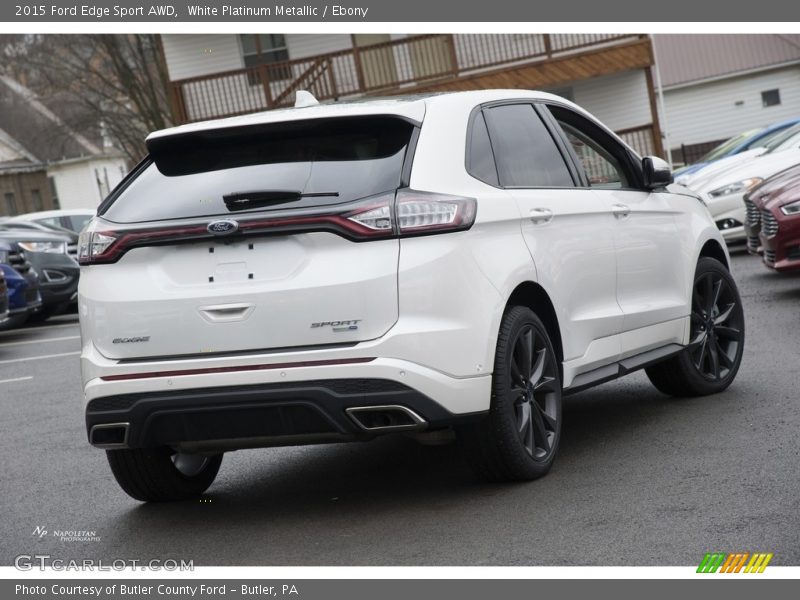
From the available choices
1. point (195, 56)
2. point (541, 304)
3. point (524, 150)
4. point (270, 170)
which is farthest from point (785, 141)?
point (195, 56)

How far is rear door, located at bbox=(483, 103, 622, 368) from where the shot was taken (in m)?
6.14

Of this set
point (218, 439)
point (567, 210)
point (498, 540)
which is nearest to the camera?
point (498, 540)

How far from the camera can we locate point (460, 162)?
18.7 ft

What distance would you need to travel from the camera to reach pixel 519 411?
5.91 meters

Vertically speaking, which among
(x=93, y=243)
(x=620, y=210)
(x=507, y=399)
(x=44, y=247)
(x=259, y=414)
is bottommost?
(x=44, y=247)

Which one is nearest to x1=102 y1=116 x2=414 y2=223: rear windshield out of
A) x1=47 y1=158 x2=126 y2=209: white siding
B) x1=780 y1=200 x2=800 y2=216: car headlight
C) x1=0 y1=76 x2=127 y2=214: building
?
x1=780 y1=200 x2=800 y2=216: car headlight

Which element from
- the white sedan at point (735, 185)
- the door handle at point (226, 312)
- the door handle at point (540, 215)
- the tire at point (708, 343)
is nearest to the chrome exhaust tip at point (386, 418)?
the door handle at point (226, 312)

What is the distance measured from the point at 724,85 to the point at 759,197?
43160 mm

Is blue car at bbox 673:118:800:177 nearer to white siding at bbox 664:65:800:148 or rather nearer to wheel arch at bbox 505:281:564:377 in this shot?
wheel arch at bbox 505:281:564:377

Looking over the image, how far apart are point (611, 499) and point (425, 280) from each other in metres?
1.21

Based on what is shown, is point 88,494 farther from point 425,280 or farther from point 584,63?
point 584,63

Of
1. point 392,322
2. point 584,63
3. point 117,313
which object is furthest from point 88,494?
point 584,63

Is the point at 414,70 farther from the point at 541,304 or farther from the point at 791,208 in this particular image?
the point at 541,304

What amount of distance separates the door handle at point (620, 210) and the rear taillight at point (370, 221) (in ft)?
5.31
